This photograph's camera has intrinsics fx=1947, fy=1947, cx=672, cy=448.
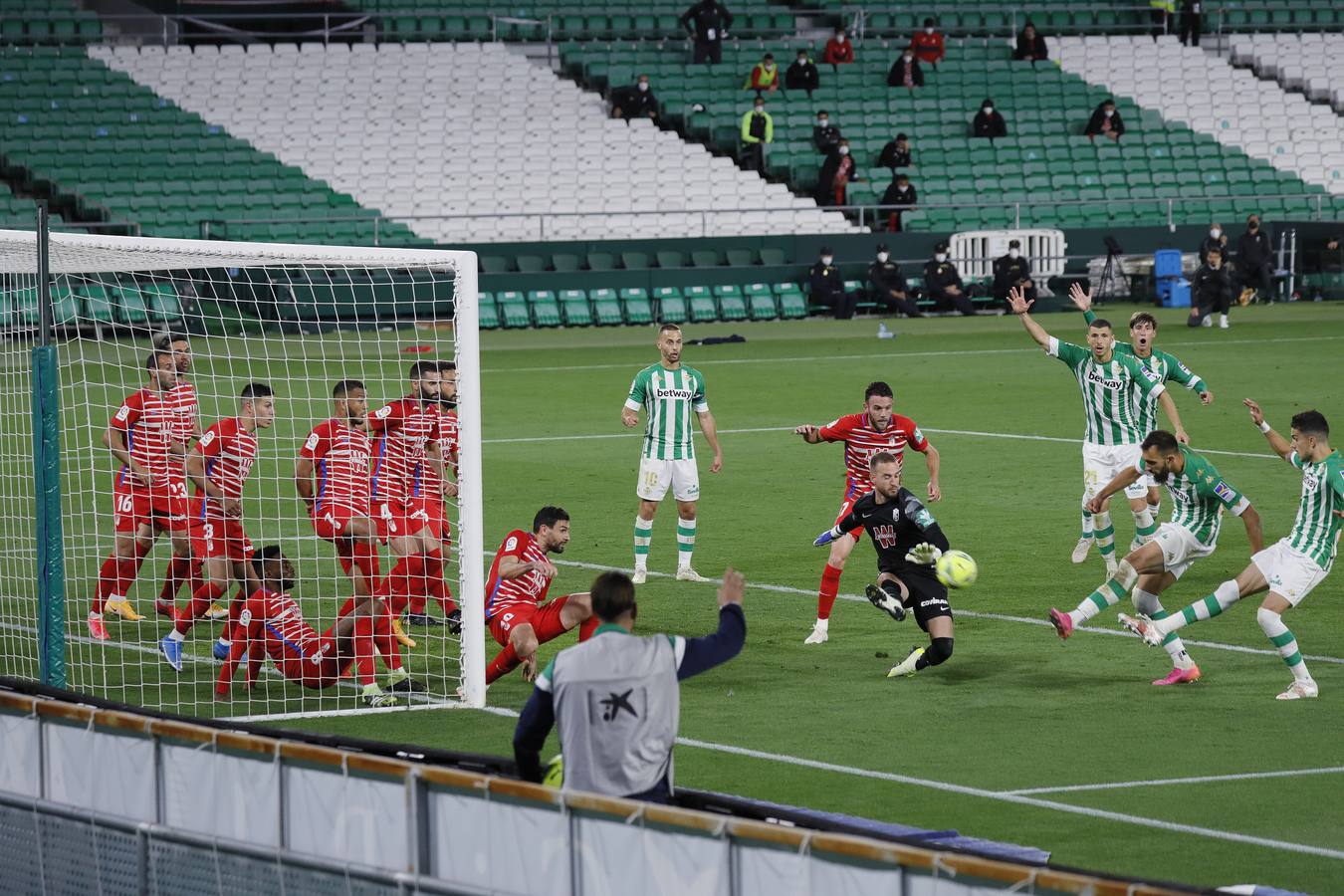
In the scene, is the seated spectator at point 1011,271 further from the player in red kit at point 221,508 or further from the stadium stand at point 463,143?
the player in red kit at point 221,508

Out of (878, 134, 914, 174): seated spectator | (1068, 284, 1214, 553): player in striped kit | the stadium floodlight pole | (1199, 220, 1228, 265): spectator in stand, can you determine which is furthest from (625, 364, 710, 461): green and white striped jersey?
(878, 134, 914, 174): seated spectator

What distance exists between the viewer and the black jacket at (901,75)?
4378 cm

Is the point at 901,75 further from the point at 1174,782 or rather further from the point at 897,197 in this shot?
the point at 1174,782

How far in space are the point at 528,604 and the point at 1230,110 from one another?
125 ft

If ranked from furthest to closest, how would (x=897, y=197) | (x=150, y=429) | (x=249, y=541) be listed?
1. (x=897, y=197)
2. (x=150, y=429)
3. (x=249, y=541)

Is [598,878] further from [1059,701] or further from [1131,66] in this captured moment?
[1131,66]

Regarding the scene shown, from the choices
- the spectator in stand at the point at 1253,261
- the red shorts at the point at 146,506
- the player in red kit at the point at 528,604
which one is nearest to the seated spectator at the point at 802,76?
the spectator in stand at the point at 1253,261

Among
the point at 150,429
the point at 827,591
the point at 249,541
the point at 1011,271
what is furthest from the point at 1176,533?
the point at 1011,271

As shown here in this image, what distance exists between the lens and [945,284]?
37.7m

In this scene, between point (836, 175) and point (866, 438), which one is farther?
point (836, 175)

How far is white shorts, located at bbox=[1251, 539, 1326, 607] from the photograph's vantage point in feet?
35.7

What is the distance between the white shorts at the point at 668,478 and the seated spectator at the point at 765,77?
2881 cm

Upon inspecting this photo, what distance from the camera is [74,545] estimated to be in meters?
16.1

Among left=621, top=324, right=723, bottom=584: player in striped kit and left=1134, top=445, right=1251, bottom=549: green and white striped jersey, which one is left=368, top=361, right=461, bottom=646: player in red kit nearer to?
left=621, top=324, right=723, bottom=584: player in striped kit
